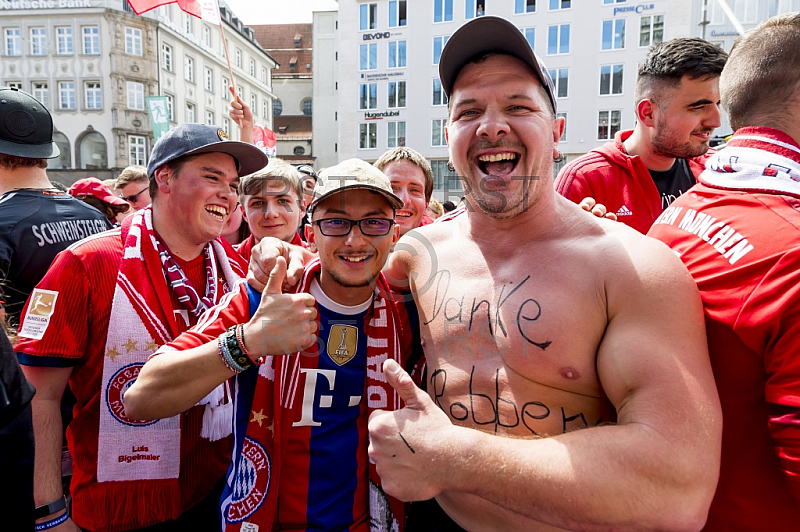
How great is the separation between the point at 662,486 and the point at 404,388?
772mm

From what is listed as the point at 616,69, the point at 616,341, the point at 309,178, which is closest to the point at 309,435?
the point at 616,341

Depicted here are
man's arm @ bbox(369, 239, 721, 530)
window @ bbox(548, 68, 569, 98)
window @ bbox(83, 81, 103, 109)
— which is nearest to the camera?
man's arm @ bbox(369, 239, 721, 530)

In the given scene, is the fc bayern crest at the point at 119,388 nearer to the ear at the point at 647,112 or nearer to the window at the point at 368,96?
the ear at the point at 647,112

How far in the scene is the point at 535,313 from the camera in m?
1.70

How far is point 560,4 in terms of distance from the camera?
97.6 feet

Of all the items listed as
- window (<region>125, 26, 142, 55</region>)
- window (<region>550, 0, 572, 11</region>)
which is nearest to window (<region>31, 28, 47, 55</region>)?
window (<region>125, 26, 142, 55</region>)

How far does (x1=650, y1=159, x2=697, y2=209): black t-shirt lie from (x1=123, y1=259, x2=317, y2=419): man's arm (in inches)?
101

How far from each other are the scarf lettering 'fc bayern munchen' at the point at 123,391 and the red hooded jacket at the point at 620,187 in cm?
247

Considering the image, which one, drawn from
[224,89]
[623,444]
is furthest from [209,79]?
[623,444]

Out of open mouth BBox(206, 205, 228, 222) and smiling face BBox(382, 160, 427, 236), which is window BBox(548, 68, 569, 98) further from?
open mouth BBox(206, 205, 228, 222)

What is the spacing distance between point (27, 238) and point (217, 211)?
44.9 inches

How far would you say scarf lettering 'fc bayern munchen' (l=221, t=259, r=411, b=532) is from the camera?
6.24 feet

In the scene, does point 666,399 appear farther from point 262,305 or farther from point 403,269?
point 262,305

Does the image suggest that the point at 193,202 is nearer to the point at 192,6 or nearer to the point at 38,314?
the point at 38,314
